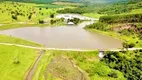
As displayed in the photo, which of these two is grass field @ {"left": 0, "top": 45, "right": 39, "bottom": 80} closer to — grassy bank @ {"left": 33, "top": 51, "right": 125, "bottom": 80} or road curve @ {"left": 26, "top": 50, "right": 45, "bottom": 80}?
road curve @ {"left": 26, "top": 50, "right": 45, "bottom": 80}

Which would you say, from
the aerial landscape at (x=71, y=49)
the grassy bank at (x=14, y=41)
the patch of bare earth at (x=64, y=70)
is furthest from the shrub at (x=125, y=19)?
the patch of bare earth at (x=64, y=70)

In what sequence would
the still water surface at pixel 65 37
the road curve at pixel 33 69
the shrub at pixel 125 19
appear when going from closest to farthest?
the road curve at pixel 33 69 → the still water surface at pixel 65 37 → the shrub at pixel 125 19

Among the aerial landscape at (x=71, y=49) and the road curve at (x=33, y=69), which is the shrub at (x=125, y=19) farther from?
the road curve at (x=33, y=69)

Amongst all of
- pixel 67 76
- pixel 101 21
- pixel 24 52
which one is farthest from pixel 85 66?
pixel 101 21

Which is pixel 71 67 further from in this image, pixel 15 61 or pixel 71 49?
pixel 15 61

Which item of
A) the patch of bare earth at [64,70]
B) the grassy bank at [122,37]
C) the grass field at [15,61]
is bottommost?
the grassy bank at [122,37]

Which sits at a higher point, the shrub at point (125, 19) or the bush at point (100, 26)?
the shrub at point (125, 19)

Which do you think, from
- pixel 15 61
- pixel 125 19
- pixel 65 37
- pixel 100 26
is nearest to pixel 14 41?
pixel 65 37

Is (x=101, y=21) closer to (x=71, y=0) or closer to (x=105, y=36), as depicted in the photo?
(x=105, y=36)
